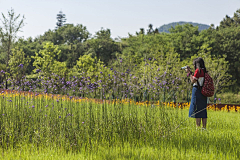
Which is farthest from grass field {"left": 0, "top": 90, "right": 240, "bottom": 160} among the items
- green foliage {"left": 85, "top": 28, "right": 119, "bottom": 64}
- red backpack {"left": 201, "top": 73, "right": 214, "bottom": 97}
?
green foliage {"left": 85, "top": 28, "right": 119, "bottom": 64}

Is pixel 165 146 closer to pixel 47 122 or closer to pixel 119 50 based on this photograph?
pixel 47 122

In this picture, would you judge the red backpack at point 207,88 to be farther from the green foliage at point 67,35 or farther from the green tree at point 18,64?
the green foliage at point 67,35

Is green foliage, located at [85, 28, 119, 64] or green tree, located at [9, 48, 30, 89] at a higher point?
green foliage, located at [85, 28, 119, 64]

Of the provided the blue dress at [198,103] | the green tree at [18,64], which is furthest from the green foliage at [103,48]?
the blue dress at [198,103]

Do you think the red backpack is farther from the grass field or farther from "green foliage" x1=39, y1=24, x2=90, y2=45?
"green foliage" x1=39, y1=24, x2=90, y2=45

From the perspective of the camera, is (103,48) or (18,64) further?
(103,48)

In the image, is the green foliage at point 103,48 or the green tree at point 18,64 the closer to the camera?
the green tree at point 18,64

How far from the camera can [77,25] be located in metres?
54.2

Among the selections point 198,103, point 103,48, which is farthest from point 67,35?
point 198,103

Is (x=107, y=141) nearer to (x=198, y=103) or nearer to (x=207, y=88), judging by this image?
(x=198, y=103)

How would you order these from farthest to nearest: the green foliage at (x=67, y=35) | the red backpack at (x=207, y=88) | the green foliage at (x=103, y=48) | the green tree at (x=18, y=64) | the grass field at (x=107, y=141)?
the green foliage at (x=67, y=35), the green foliage at (x=103, y=48), the green tree at (x=18, y=64), the red backpack at (x=207, y=88), the grass field at (x=107, y=141)

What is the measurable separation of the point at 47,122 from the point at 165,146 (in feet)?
7.45

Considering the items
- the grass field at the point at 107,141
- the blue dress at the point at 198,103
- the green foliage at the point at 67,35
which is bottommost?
the grass field at the point at 107,141

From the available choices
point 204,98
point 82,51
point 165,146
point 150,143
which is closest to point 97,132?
point 150,143
